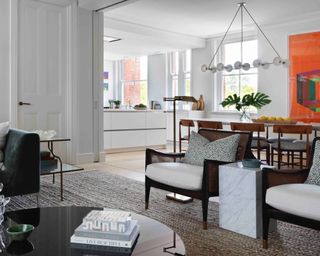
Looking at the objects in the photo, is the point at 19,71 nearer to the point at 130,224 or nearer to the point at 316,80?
the point at 130,224

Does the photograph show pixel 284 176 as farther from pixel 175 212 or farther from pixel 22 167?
pixel 22 167

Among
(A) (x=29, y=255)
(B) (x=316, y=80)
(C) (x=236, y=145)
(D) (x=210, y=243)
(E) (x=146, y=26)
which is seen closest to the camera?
(A) (x=29, y=255)

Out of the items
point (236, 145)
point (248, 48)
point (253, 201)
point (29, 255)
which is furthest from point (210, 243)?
point (248, 48)

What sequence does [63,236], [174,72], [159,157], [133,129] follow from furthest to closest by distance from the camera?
[174,72]
[133,129]
[159,157]
[63,236]

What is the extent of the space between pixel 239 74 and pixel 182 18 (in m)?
2.09

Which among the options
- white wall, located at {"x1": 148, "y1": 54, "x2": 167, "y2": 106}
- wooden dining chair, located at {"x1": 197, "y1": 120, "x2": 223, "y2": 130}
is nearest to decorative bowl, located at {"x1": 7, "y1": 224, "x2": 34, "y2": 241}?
wooden dining chair, located at {"x1": 197, "y1": 120, "x2": 223, "y2": 130}

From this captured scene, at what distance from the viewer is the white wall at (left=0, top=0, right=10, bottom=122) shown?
4.98m

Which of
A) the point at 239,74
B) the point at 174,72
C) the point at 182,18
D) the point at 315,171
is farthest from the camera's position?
the point at 174,72

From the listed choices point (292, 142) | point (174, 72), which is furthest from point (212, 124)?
point (174, 72)

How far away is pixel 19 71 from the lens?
17.0 ft

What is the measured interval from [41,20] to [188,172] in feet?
12.3

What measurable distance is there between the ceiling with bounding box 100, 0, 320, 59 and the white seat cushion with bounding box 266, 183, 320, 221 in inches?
164

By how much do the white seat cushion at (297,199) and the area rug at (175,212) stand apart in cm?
32

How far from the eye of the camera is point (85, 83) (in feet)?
19.3
